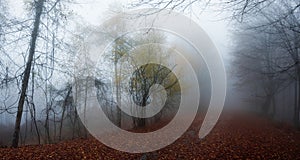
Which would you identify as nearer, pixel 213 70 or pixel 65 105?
pixel 65 105

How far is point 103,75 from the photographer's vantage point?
1359 centimetres

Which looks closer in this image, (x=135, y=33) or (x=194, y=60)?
(x=135, y=33)

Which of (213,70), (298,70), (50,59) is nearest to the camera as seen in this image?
(50,59)

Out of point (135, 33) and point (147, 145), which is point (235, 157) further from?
point (135, 33)

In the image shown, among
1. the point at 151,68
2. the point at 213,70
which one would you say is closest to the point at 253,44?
the point at 213,70

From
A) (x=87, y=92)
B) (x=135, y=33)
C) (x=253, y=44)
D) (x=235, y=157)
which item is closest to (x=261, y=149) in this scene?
(x=235, y=157)

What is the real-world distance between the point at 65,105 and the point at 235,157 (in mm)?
11131

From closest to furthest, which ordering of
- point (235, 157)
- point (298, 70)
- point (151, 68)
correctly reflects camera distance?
point (235, 157)
point (151, 68)
point (298, 70)

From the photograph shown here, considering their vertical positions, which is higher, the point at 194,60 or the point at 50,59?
the point at 194,60

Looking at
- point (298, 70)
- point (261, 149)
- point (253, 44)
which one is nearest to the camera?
point (261, 149)

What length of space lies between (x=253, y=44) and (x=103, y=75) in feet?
42.5

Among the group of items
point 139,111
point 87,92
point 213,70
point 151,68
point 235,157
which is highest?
point 213,70

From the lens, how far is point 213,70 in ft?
74.6

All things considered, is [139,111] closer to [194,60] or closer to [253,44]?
[194,60]
